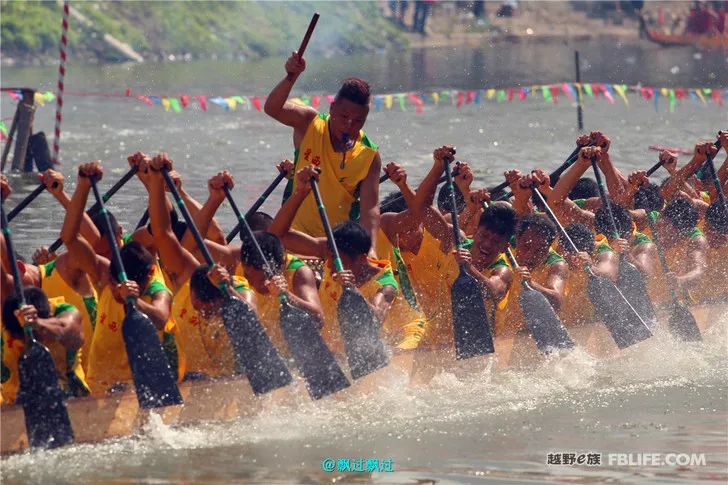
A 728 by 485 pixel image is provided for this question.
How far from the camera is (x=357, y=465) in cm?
637

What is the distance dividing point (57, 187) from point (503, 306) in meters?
2.66

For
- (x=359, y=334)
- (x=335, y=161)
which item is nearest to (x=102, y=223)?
(x=359, y=334)

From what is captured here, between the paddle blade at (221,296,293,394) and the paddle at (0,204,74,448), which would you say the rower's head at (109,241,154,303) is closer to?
the paddle blade at (221,296,293,394)

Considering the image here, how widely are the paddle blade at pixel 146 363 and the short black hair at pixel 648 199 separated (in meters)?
4.39

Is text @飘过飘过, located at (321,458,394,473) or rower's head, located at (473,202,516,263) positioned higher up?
rower's head, located at (473,202,516,263)

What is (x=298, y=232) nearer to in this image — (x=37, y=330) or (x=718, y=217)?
(x=37, y=330)

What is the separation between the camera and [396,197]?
882 cm

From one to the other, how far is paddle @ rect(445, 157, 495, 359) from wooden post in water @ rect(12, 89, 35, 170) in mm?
8368

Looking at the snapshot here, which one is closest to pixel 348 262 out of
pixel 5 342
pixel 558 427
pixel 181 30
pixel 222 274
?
pixel 222 274

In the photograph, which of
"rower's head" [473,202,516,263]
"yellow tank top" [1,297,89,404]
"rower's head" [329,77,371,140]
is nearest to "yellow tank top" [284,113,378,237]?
"rower's head" [329,77,371,140]

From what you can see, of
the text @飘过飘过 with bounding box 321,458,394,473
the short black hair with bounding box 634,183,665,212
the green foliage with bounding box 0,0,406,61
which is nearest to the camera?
the text @飘过飘过 with bounding box 321,458,394,473

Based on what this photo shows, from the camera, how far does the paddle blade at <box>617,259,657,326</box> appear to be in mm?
8398

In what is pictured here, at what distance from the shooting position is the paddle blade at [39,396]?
20.3 feet

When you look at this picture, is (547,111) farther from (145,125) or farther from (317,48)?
(317,48)
